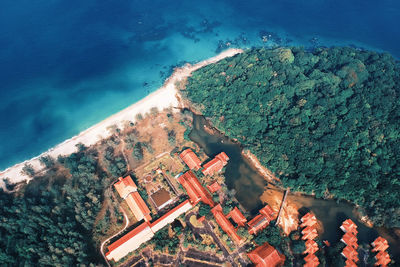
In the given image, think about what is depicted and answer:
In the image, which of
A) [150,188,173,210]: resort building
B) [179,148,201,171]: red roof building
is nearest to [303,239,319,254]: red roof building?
[179,148,201,171]: red roof building

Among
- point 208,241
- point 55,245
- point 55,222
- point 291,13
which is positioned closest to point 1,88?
point 55,222

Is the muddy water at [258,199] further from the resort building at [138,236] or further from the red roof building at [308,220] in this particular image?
the resort building at [138,236]

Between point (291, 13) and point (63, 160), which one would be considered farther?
point (291, 13)

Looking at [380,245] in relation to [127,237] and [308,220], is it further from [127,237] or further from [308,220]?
[127,237]

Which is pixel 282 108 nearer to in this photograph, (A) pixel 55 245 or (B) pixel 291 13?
(A) pixel 55 245

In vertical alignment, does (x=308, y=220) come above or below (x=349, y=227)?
above

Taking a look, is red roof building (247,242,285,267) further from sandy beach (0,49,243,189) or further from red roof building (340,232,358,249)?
sandy beach (0,49,243,189)

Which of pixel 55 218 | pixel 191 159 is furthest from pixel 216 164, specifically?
pixel 55 218
